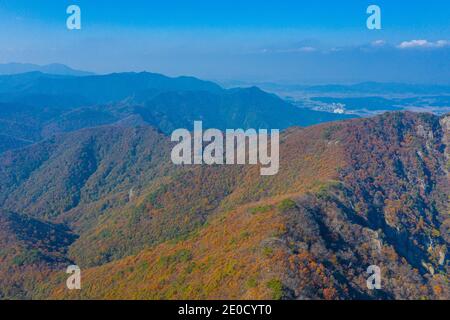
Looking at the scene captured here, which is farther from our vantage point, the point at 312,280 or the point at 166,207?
the point at 166,207

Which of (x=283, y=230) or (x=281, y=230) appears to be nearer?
(x=281, y=230)

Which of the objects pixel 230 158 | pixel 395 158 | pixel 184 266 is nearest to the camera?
pixel 184 266

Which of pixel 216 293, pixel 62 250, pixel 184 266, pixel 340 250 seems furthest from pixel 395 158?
pixel 62 250

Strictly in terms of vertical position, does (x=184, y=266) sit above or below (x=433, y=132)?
below

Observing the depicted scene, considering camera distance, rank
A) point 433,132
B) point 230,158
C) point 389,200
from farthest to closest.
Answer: point 230,158 < point 433,132 < point 389,200

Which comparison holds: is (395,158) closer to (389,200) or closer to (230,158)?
(389,200)
